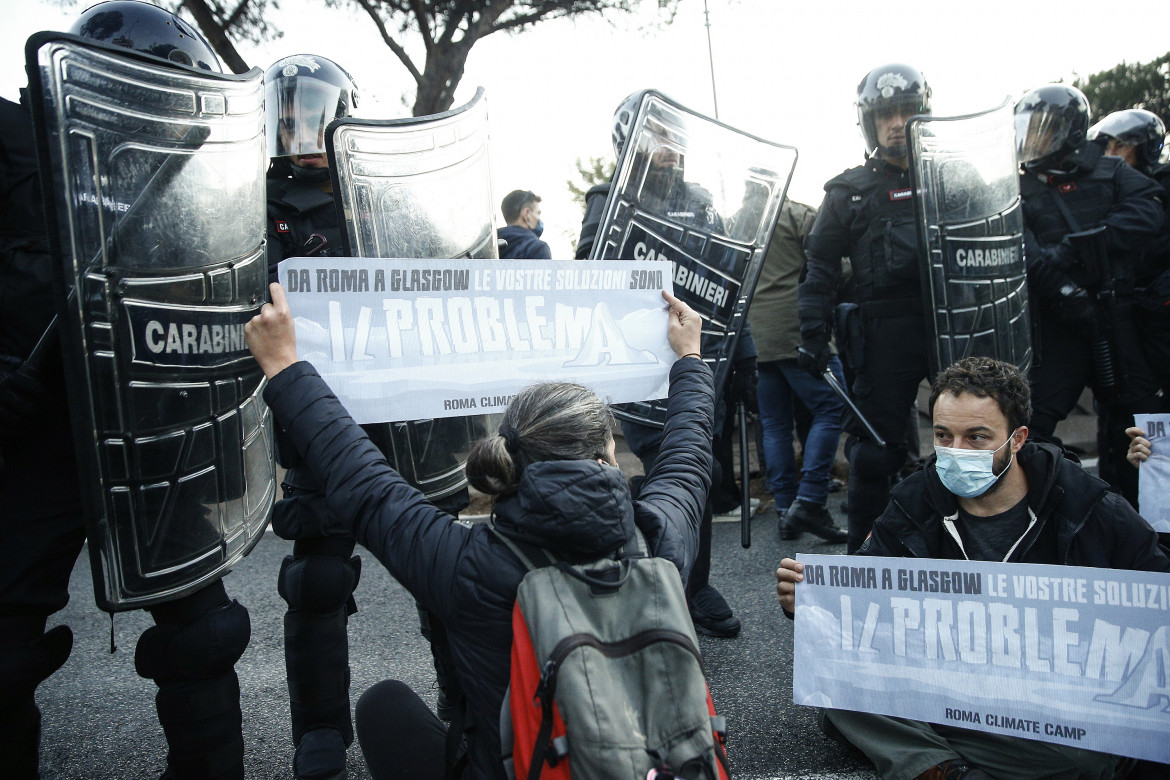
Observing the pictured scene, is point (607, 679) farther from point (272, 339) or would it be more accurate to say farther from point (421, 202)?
point (421, 202)

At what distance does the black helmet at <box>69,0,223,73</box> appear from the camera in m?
1.95

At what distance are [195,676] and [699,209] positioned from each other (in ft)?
6.13

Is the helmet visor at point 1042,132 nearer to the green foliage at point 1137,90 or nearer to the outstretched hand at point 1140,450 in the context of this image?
the outstretched hand at point 1140,450

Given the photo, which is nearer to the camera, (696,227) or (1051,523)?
(1051,523)

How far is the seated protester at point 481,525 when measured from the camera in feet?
4.23

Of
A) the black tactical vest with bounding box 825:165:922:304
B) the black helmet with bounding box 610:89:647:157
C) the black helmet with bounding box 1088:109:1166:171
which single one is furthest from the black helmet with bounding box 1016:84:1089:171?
the black helmet with bounding box 610:89:647:157

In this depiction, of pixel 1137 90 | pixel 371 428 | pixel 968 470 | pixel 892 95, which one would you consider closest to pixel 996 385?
pixel 968 470

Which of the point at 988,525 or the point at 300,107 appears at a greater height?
the point at 300,107

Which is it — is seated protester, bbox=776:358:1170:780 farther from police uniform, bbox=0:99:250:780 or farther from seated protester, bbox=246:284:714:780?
Result: police uniform, bbox=0:99:250:780

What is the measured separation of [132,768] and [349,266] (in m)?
1.62

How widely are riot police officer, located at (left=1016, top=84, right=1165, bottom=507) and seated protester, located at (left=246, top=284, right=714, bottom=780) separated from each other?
2.43 metres

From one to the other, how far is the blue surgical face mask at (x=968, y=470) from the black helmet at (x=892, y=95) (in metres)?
1.65

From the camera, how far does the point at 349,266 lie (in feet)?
6.24

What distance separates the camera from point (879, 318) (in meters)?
3.32
